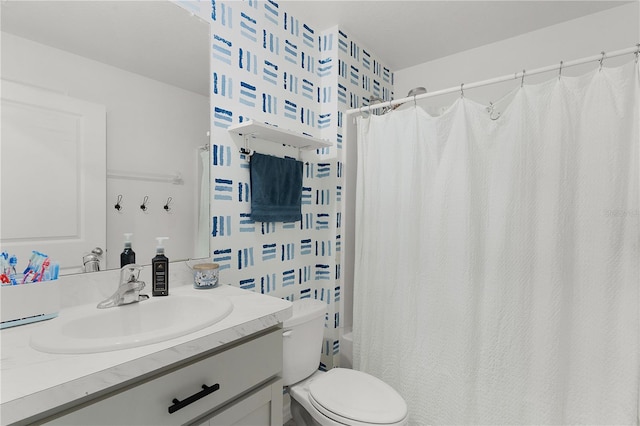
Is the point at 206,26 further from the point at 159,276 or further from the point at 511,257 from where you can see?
the point at 511,257

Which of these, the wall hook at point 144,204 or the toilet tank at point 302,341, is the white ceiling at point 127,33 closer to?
the wall hook at point 144,204

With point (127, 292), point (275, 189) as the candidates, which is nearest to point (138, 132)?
point (127, 292)

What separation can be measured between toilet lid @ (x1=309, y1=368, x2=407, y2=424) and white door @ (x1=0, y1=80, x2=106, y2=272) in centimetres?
108

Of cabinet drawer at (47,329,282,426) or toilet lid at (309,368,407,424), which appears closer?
cabinet drawer at (47,329,282,426)

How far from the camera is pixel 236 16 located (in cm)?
156

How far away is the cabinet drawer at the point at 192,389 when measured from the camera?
67 centimetres

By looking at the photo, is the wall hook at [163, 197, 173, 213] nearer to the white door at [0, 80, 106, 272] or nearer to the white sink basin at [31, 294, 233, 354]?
the white door at [0, 80, 106, 272]

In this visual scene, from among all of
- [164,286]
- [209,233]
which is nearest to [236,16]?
[209,233]

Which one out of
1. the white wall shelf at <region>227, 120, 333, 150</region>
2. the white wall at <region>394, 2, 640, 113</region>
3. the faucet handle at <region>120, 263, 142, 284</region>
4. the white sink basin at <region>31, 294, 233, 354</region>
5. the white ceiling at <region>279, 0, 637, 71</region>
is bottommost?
the white sink basin at <region>31, 294, 233, 354</region>

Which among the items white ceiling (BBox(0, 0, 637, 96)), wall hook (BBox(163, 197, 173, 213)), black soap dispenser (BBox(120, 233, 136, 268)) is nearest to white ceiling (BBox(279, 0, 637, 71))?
white ceiling (BBox(0, 0, 637, 96))

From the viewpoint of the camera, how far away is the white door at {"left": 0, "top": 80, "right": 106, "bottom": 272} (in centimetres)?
92

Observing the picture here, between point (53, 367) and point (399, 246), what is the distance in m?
1.53

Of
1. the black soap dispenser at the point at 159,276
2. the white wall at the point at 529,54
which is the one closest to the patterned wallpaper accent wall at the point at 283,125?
the black soap dispenser at the point at 159,276

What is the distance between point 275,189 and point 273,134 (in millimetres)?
293
